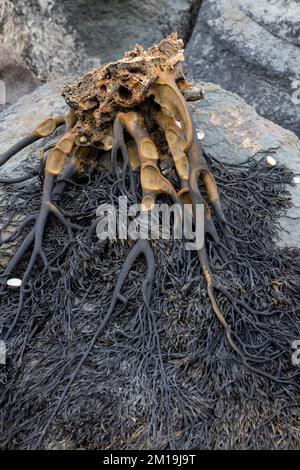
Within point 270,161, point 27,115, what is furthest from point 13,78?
point 270,161

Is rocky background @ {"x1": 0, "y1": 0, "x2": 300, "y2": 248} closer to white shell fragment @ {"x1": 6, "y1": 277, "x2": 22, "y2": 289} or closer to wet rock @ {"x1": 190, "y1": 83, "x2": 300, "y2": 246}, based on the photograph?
wet rock @ {"x1": 190, "y1": 83, "x2": 300, "y2": 246}

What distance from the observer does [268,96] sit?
206 inches

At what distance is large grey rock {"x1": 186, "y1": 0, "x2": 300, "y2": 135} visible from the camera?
5184 mm

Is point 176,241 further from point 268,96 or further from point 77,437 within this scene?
point 268,96

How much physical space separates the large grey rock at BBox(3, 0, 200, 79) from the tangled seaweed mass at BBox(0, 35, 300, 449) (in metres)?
1.80

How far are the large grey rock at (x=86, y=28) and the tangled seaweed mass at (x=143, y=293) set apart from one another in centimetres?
180

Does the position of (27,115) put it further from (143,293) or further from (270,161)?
(143,293)

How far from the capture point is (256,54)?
17.2 ft

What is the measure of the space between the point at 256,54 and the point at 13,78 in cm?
174

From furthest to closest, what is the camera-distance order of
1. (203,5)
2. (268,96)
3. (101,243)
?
(203,5) → (268,96) → (101,243)

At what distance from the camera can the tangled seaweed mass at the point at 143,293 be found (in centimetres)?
307

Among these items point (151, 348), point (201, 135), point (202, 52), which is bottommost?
point (151, 348)
